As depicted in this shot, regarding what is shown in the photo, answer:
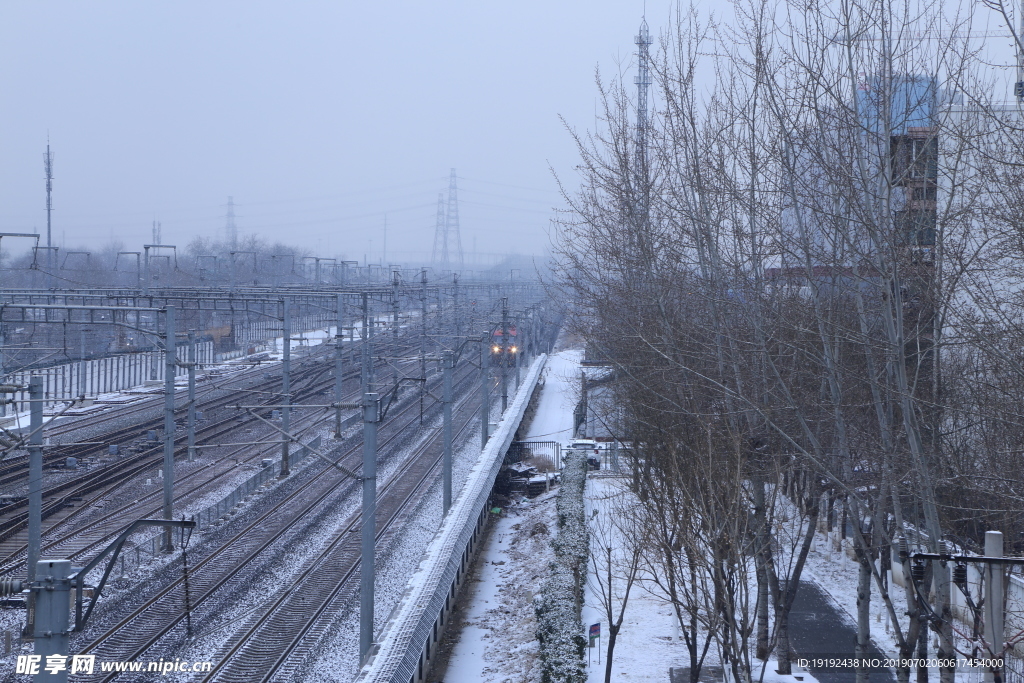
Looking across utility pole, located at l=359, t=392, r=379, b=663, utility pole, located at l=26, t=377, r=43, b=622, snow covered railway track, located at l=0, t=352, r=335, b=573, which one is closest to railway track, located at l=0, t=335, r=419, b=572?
snow covered railway track, located at l=0, t=352, r=335, b=573

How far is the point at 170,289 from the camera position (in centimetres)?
1833

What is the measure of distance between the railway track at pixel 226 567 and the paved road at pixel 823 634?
5.69m

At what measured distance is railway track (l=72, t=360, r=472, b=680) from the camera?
708 centimetres

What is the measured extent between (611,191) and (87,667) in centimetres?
618

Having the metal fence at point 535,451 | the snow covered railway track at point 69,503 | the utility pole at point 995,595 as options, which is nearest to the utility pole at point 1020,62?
the utility pole at point 995,595

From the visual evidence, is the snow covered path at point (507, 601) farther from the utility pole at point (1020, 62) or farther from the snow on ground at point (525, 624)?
the utility pole at point (1020, 62)

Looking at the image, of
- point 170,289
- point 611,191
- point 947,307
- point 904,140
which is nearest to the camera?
point 947,307

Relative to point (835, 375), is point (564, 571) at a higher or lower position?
lower

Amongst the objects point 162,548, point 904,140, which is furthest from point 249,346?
point 904,140

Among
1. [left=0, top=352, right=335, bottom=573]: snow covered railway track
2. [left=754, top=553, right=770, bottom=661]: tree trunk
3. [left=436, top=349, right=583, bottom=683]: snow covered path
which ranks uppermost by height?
[left=754, top=553, right=770, bottom=661]: tree trunk

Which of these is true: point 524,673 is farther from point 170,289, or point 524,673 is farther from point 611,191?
point 170,289

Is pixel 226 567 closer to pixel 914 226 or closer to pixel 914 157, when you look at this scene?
pixel 914 226

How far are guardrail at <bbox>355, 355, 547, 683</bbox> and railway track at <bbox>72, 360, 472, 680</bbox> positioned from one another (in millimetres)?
2098

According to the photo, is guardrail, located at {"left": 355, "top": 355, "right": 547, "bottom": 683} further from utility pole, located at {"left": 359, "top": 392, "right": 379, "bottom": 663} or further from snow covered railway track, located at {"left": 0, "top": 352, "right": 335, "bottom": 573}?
snow covered railway track, located at {"left": 0, "top": 352, "right": 335, "bottom": 573}
